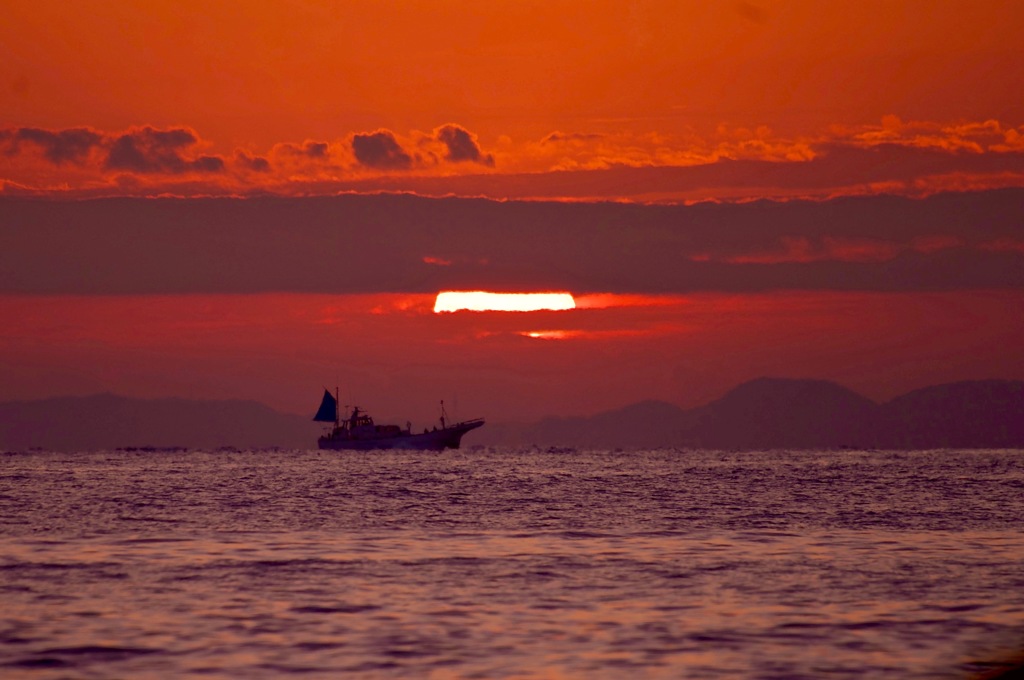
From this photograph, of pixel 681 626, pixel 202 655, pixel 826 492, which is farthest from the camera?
pixel 826 492

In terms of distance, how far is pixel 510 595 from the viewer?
115 ft

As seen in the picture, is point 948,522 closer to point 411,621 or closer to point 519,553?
point 519,553

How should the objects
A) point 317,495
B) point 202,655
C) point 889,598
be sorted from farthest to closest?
point 317,495
point 889,598
point 202,655

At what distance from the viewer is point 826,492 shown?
106750mm

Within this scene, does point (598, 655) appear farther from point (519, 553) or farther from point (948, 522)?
point (948, 522)

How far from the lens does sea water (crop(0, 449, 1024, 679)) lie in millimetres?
25734

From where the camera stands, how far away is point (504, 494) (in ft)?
Answer: 336

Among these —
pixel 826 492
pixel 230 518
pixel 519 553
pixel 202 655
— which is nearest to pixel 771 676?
pixel 202 655

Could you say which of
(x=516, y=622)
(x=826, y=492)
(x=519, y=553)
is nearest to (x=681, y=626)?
(x=516, y=622)

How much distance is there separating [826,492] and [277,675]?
87601 mm

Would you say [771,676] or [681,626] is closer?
[771,676]

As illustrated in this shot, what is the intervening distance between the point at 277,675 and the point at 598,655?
6.20 metres

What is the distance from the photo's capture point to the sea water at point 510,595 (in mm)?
25734

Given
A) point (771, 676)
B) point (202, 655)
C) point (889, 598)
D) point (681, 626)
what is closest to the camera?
point (771, 676)
